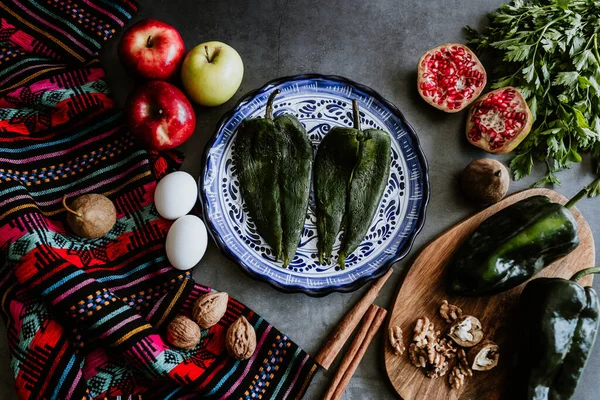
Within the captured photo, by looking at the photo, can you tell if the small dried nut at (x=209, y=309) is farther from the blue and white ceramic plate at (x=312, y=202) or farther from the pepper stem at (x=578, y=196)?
the pepper stem at (x=578, y=196)

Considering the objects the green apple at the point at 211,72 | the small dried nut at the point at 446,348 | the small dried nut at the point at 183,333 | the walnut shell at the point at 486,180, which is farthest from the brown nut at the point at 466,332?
the green apple at the point at 211,72

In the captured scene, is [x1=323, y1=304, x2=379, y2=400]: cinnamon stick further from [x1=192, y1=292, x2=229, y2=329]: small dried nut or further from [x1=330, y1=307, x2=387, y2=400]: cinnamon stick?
[x1=192, y1=292, x2=229, y2=329]: small dried nut

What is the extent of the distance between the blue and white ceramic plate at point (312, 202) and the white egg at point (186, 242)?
0.06 m

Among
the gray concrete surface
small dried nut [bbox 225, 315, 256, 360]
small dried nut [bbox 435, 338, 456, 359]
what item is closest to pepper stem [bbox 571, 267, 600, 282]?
the gray concrete surface

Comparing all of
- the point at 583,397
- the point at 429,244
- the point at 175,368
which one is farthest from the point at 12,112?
the point at 583,397

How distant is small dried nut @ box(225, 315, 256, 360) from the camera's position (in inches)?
60.1

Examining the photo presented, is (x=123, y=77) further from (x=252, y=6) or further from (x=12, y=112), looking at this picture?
(x=252, y=6)

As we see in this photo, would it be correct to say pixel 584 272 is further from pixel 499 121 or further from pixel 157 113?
pixel 157 113

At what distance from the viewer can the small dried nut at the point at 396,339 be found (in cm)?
161

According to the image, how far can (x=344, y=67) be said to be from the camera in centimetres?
177

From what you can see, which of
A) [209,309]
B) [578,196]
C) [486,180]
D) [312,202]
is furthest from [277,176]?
[578,196]

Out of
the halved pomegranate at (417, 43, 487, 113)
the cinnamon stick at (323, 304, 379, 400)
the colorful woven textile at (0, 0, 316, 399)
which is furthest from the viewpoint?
the halved pomegranate at (417, 43, 487, 113)

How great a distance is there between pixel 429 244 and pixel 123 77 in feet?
3.62

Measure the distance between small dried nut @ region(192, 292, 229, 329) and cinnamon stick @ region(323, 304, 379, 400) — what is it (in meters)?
0.39
